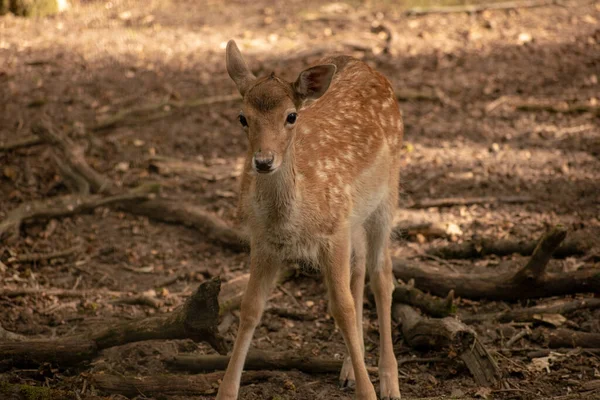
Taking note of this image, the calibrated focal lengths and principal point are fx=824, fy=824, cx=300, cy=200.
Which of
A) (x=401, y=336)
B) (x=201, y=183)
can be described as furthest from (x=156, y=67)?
(x=401, y=336)

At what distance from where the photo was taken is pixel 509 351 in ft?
17.7

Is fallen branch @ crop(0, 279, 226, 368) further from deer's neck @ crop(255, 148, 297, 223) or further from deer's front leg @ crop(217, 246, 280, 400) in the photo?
deer's neck @ crop(255, 148, 297, 223)

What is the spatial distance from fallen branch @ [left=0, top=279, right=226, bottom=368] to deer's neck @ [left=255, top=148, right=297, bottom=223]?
532mm

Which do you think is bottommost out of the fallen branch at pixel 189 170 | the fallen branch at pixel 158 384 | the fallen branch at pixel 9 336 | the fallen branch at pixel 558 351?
the fallen branch at pixel 158 384

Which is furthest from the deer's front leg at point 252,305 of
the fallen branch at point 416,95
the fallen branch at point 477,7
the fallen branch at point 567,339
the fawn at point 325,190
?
the fallen branch at point 477,7

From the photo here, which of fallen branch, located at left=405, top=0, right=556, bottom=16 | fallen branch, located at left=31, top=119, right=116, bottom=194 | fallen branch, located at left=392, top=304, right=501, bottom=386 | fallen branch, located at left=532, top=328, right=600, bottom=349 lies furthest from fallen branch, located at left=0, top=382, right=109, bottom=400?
fallen branch, located at left=405, top=0, right=556, bottom=16

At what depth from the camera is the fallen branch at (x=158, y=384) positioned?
468 cm

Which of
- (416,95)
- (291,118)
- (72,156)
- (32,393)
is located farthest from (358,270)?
(416,95)

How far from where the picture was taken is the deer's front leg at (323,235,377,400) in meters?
4.77

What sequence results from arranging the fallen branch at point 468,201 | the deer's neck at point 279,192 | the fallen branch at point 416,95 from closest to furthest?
the deer's neck at point 279,192
the fallen branch at point 468,201
the fallen branch at point 416,95

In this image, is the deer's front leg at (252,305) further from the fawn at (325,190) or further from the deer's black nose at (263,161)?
the deer's black nose at (263,161)

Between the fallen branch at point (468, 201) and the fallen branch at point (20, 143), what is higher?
the fallen branch at point (20, 143)

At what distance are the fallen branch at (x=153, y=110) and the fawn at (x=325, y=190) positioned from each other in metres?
3.76

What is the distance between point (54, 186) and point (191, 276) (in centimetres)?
199
